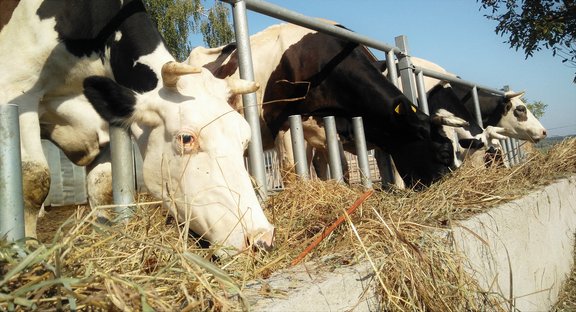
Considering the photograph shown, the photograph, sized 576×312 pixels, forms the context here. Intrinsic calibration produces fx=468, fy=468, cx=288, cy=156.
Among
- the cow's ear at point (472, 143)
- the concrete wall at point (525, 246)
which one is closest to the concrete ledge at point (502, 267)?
the concrete wall at point (525, 246)

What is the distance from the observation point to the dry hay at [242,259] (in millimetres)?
941

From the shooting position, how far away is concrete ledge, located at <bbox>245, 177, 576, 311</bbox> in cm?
122

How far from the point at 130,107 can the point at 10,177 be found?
1.51 meters

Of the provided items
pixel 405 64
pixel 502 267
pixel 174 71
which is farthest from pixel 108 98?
pixel 405 64

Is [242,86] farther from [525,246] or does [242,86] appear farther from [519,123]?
[519,123]

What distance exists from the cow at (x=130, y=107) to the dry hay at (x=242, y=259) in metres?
0.22

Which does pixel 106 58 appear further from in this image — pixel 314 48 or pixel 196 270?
pixel 314 48

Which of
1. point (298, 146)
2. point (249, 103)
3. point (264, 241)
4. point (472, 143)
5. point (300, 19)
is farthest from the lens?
point (472, 143)

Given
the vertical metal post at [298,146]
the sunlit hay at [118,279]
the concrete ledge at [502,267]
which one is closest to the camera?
the sunlit hay at [118,279]

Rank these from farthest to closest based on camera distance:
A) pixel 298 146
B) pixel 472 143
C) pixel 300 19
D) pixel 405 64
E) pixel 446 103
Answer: pixel 446 103, pixel 472 143, pixel 405 64, pixel 300 19, pixel 298 146

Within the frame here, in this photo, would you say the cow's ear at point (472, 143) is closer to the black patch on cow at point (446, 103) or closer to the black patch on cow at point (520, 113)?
the black patch on cow at point (446, 103)

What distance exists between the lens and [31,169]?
8.42 ft

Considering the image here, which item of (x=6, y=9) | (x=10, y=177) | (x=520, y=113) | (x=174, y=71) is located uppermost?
(x=6, y=9)

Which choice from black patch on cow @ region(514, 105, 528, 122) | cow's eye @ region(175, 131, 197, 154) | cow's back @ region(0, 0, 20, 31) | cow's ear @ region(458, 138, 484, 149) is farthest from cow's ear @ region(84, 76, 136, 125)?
black patch on cow @ region(514, 105, 528, 122)
